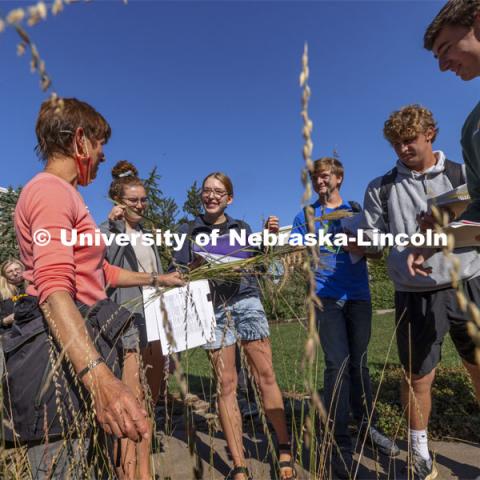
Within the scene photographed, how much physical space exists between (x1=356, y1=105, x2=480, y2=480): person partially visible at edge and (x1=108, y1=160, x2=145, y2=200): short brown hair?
75.3 inches

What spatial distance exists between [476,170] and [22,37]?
203cm

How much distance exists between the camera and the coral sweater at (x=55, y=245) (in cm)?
126

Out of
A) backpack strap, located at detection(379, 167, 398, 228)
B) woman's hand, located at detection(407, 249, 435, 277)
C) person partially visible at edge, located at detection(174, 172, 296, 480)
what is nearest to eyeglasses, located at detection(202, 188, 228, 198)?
person partially visible at edge, located at detection(174, 172, 296, 480)

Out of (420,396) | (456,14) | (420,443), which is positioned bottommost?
(420,443)

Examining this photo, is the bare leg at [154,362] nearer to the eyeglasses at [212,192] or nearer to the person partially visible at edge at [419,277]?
the eyeglasses at [212,192]

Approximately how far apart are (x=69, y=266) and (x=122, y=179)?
2313 mm

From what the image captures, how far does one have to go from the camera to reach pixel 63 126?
1.53 meters

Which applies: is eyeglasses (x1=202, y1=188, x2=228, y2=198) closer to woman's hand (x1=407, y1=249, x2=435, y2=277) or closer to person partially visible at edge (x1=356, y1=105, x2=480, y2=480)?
person partially visible at edge (x1=356, y1=105, x2=480, y2=480)

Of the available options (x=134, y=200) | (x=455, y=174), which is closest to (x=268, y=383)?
(x=134, y=200)

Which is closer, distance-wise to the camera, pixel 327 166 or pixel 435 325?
pixel 435 325

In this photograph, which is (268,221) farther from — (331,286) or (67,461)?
(67,461)

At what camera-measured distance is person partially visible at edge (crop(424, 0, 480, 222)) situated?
1.83 meters

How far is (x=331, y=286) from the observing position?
10.1ft

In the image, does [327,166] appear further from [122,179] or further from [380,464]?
[380,464]
